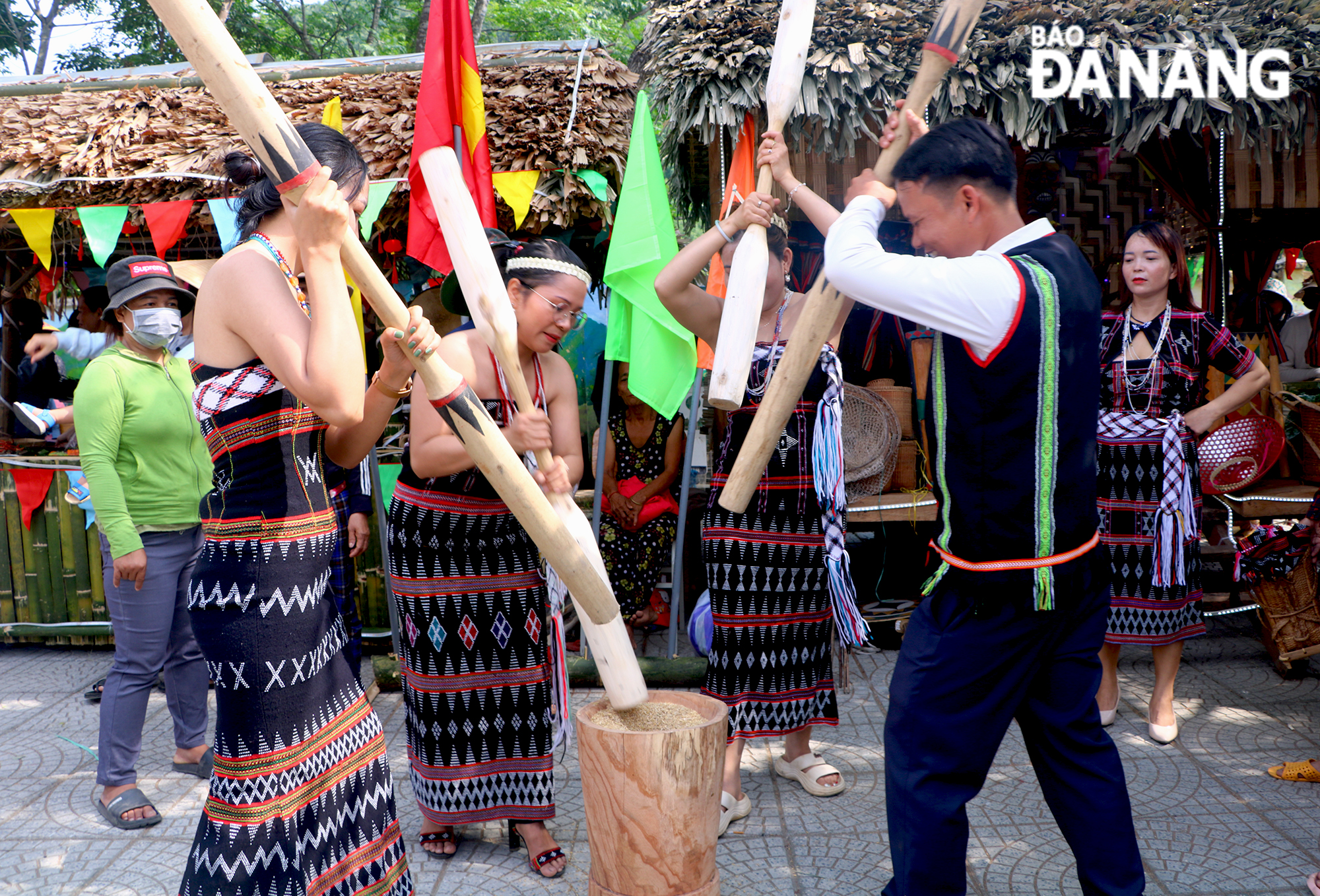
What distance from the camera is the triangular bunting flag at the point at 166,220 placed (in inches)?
177

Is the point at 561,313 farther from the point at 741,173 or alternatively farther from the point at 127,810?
the point at 127,810

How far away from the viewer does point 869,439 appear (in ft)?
15.7

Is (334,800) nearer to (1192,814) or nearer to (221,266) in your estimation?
(221,266)

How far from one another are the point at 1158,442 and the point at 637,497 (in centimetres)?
Answer: 267

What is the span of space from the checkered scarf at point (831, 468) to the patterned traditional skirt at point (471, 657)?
0.94 meters

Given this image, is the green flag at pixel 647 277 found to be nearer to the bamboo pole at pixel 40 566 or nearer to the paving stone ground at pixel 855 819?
the paving stone ground at pixel 855 819

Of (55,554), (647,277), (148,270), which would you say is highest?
(148,270)

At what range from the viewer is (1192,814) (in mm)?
3010

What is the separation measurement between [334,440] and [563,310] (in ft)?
2.72

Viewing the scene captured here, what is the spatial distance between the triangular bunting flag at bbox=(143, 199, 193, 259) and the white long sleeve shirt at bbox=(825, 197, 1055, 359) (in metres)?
3.83

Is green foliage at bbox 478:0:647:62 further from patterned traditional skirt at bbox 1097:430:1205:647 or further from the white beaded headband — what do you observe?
the white beaded headband

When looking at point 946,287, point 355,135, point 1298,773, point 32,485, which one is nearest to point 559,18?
point 355,135

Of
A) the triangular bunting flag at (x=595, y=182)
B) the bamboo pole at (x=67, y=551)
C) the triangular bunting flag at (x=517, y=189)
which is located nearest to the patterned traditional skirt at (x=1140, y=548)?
the triangular bunting flag at (x=595, y=182)

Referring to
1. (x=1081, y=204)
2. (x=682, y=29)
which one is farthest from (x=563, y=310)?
(x=1081, y=204)
